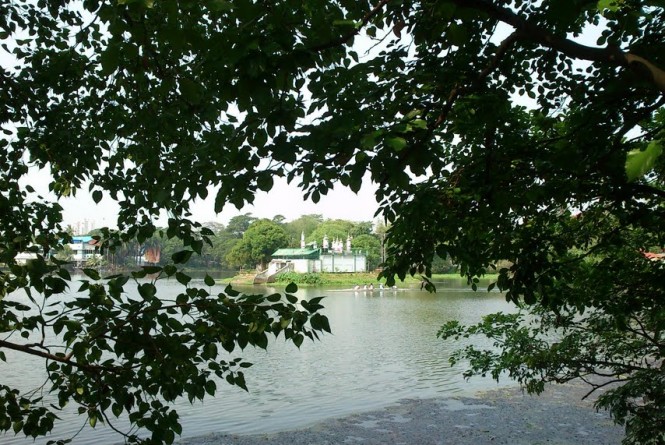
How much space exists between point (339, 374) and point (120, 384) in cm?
1197

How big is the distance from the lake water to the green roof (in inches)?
1742

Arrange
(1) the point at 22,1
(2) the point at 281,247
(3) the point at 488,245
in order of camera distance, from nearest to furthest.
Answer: (3) the point at 488,245
(1) the point at 22,1
(2) the point at 281,247

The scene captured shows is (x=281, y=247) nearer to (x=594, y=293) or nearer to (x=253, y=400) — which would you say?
(x=253, y=400)

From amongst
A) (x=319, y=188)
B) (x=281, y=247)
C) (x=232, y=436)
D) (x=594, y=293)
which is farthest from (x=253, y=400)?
(x=281, y=247)

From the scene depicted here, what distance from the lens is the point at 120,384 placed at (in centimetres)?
272

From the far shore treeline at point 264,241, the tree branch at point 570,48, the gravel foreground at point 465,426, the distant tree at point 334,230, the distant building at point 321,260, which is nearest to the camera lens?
the tree branch at point 570,48

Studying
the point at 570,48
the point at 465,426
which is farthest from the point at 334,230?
the point at 570,48

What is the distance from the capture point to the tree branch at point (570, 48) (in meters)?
1.82

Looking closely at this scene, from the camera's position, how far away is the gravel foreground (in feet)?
27.9

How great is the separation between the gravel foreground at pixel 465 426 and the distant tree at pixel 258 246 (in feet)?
206

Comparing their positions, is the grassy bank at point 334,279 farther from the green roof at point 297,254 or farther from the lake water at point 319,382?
the lake water at point 319,382

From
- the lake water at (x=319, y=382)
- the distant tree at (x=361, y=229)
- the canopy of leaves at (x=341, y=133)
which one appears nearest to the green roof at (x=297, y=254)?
the distant tree at (x=361, y=229)

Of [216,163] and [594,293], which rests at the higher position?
[216,163]

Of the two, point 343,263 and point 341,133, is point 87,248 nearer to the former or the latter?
point 341,133
